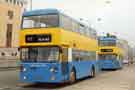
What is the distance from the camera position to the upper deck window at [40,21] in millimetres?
19250

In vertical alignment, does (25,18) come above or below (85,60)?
above

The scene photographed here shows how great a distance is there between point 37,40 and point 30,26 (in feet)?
3.12

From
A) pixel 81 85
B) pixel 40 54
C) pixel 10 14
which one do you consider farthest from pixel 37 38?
pixel 10 14

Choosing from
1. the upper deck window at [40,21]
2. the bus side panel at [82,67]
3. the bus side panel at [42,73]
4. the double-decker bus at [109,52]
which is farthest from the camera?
the double-decker bus at [109,52]

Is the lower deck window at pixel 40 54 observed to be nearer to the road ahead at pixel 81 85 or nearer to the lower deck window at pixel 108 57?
the road ahead at pixel 81 85

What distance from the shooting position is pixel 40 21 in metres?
19.6

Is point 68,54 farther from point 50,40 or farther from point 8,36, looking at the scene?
point 8,36

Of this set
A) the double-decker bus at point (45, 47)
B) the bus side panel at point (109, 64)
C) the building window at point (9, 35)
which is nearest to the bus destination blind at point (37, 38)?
the double-decker bus at point (45, 47)

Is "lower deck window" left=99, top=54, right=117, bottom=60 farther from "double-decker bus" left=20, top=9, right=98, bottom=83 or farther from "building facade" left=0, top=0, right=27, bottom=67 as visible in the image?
"building facade" left=0, top=0, right=27, bottom=67

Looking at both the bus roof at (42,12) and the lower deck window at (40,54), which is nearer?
the lower deck window at (40,54)

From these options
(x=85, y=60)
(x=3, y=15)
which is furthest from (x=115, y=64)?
(x=3, y=15)

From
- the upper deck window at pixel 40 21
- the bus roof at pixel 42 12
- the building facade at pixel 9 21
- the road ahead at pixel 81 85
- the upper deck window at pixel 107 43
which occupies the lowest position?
the road ahead at pixel 81 85

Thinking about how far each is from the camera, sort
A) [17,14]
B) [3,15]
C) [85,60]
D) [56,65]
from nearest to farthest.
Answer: [56,65]
[85,60]
[3,15]
[17,14]

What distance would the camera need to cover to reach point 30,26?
19562 millimetres
